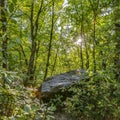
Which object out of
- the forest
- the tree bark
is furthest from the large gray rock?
the tree bark

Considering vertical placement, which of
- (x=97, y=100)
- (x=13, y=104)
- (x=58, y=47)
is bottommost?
(x=97, y=100)

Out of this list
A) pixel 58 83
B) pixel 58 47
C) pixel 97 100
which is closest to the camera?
pixel 97 100

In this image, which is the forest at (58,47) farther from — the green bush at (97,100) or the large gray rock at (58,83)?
the large gray rock at (58,83)

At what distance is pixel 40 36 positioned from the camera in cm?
1563

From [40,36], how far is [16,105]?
13468mm

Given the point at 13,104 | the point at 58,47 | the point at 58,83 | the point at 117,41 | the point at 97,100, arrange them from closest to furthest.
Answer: the point at 13,104
the point at 117,41
the point at 97,100
the point at 58,83
the point at 58,47

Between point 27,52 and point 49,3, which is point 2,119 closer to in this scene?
point 49,3

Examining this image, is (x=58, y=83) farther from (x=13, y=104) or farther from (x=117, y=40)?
(x=13, y=104)

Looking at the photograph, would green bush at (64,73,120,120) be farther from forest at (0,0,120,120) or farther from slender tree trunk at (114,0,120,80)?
slender tree trunk at (114,0,120,80)

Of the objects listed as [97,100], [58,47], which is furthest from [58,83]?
[58,47]

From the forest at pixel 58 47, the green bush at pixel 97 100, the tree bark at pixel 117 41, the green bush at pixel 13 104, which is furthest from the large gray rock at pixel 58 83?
the green bush at pixel 13 104

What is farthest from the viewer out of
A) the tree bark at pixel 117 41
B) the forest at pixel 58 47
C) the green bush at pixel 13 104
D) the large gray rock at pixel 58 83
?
the large gray rock at pixel 58 83

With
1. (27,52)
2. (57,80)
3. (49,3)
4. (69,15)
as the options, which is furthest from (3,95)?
(27,52)

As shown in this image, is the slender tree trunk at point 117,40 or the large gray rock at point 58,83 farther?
the large gray rock at point 58,83
